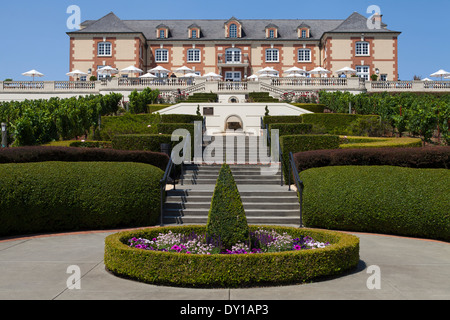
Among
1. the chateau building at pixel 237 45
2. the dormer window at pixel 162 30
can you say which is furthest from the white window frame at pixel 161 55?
the dormer window at pixel 162 30

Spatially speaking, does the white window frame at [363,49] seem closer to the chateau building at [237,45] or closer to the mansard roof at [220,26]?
the chateau building at [237,45]

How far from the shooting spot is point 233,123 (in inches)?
1240

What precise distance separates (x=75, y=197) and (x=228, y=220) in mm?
5087

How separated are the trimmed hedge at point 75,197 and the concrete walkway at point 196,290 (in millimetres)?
1202

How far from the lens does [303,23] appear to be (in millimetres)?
55906

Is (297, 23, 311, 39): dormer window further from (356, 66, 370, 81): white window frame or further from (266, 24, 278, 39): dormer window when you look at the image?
(356, 66, 370, 81): white window frame

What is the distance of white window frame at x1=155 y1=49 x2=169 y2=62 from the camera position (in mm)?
55688

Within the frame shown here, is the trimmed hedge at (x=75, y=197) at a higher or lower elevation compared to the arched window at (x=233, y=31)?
lower

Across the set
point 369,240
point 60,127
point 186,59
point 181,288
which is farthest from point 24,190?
point 186,59

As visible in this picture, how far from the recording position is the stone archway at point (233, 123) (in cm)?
3085

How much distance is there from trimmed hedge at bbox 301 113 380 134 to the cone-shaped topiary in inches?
792

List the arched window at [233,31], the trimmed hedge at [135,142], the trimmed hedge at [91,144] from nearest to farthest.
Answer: the trimmed hedge at [135,142]
the trimmed hedge at [91,144]
the arched window at [233,31]

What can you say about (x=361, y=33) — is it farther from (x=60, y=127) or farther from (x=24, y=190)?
(x=24, y=190)

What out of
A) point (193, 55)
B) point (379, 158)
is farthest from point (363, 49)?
point (379, 158)
